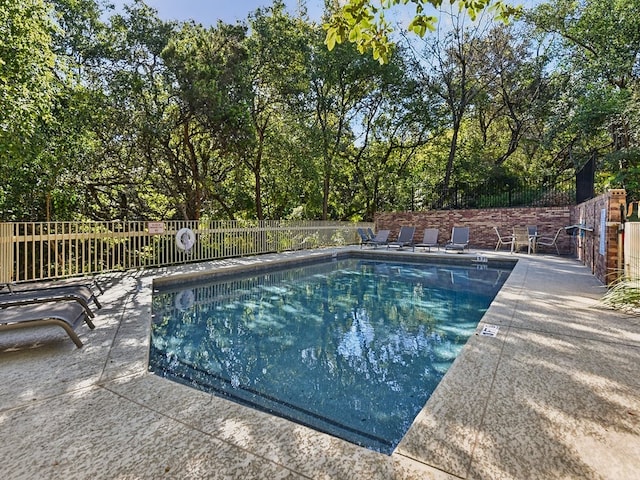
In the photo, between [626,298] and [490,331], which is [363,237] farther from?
[490,331]

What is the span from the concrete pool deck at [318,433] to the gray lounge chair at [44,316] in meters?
0.28

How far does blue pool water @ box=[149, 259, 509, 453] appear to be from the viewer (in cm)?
266

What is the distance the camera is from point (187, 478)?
1470 mm

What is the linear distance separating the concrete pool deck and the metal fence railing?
13.0ft

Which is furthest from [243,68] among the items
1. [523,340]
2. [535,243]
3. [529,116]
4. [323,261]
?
[529,116]

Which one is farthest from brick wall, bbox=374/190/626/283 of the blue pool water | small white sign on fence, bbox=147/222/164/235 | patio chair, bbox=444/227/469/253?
small white sign on fence, bbox=147/222/164/235

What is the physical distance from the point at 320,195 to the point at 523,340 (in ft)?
45.3

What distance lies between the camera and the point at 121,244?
7871mm

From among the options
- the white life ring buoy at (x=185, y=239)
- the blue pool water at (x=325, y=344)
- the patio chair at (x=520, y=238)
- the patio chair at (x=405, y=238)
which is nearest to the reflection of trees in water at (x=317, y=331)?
the blue pool water at (x=325, y=344)

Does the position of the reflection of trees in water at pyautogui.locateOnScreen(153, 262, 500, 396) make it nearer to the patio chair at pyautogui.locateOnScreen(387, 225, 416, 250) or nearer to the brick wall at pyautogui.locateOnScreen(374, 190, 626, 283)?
the brick wall at pyautogui.locateOnScreen(374, 190, 626, 283)

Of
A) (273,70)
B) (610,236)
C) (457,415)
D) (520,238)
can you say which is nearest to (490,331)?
(457,415)

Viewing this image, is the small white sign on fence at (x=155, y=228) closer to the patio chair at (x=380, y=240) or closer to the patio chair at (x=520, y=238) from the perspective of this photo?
the patio chair at (x=380, y=240)

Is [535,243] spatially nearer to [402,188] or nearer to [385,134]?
[402,188]

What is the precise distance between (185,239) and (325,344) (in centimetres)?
592
